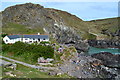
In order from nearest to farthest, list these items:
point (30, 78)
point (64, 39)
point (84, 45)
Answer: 1. point (30, 78)
2. point (84, 45)
3. point (64, 39)

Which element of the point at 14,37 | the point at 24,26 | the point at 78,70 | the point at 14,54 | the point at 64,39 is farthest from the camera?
the point at 64,39

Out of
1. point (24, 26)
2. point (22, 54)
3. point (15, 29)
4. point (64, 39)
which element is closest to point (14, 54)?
point (22, 54)

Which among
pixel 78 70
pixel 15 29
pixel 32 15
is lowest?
pixel 78 70

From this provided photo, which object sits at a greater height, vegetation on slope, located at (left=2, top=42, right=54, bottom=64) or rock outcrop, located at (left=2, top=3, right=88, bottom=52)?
rock outcrop, located at (left=2, top=3, right=88, bottom=52)

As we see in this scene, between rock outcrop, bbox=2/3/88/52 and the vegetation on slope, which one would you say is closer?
the vegetation on slope

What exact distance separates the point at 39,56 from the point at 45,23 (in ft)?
276

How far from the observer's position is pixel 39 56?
150ft

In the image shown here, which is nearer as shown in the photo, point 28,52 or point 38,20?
point 28,52

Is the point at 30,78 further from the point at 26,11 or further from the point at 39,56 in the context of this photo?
the point at 26,11

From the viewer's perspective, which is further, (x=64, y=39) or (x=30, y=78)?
(x=64, y=39)

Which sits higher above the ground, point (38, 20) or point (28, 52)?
point (38, 20)

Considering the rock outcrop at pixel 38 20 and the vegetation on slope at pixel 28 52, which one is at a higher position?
the rock outcrop at pixel 38 20

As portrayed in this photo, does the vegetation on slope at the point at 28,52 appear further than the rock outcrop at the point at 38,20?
No

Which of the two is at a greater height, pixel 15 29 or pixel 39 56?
pixel 15 29
